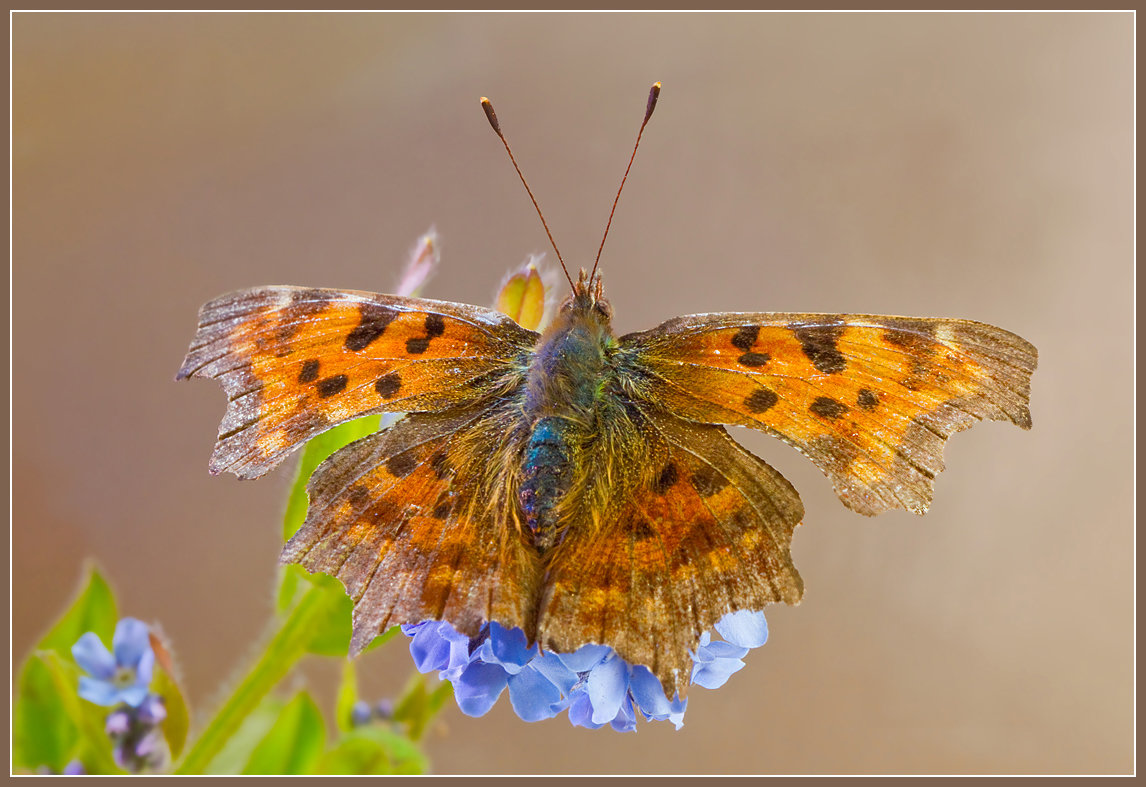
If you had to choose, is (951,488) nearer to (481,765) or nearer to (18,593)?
(481,765)

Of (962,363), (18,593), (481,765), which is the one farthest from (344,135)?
(962,363)

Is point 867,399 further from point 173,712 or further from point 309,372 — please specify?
point 173,712

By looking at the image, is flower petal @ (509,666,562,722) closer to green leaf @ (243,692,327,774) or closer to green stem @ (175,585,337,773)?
green stem @ (175,585,337,773)

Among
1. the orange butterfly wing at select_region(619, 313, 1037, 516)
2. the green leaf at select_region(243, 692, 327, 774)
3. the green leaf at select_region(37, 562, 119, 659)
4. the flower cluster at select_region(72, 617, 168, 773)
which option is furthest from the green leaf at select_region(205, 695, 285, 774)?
the orange butterfly wing at select_region(619, 313, 1037, 516)

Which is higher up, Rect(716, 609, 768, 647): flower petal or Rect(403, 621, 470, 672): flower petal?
Rect(716, 609, 768, 647): flower petal

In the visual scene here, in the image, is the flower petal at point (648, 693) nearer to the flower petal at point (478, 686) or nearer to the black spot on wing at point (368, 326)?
the flower petal at point (478, 686)
